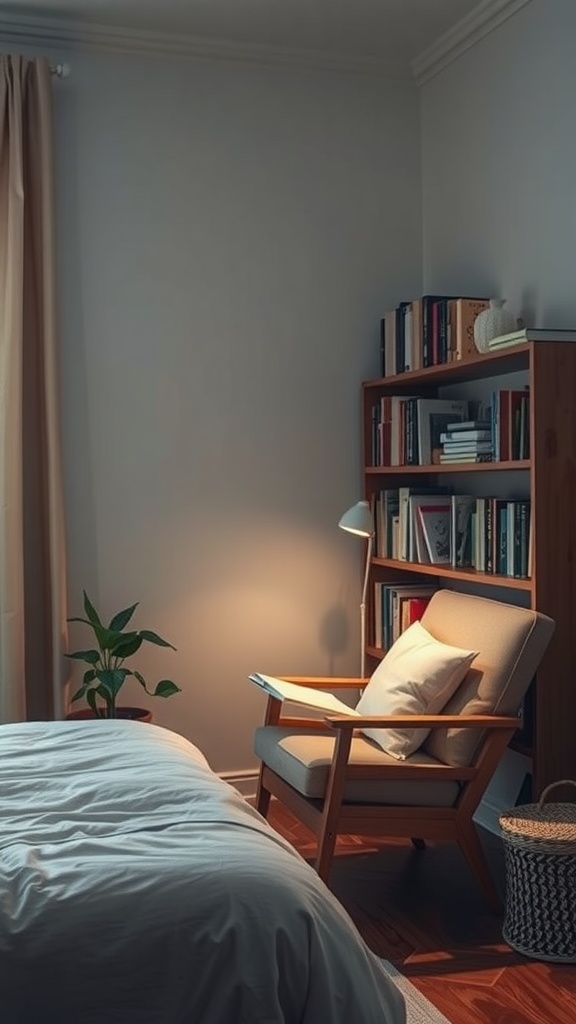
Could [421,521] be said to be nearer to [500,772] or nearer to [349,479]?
[349,479]

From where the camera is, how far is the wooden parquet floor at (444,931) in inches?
103

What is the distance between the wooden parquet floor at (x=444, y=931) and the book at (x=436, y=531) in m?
1.00

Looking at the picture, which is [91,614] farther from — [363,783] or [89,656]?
[363,783]

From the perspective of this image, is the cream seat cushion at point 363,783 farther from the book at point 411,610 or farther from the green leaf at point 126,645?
the book at point 411,610

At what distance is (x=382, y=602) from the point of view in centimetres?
431

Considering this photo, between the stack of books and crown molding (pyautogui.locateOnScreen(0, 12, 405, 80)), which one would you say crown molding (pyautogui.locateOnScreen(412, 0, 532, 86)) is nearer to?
crown molding (pyautogui.locateOnScreen(0, 12, 405, 80))

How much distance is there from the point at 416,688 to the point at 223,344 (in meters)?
1.68

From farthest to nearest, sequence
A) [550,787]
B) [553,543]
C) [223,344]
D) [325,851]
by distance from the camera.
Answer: [223,344], [553,543], [325,851], [550,787]

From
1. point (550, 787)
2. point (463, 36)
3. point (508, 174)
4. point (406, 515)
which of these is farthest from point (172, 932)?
point (463, 36)

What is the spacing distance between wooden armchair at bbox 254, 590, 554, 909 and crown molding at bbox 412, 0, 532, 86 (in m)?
2.13

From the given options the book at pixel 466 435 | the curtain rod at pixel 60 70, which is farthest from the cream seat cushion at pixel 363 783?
the curtain rod at pixel 60 70

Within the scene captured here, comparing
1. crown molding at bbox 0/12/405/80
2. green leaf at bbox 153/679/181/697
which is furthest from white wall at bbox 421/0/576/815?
green leaf at bbox 153/679/181/697

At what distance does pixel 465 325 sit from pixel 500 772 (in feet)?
5.26

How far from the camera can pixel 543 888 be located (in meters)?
2.85
